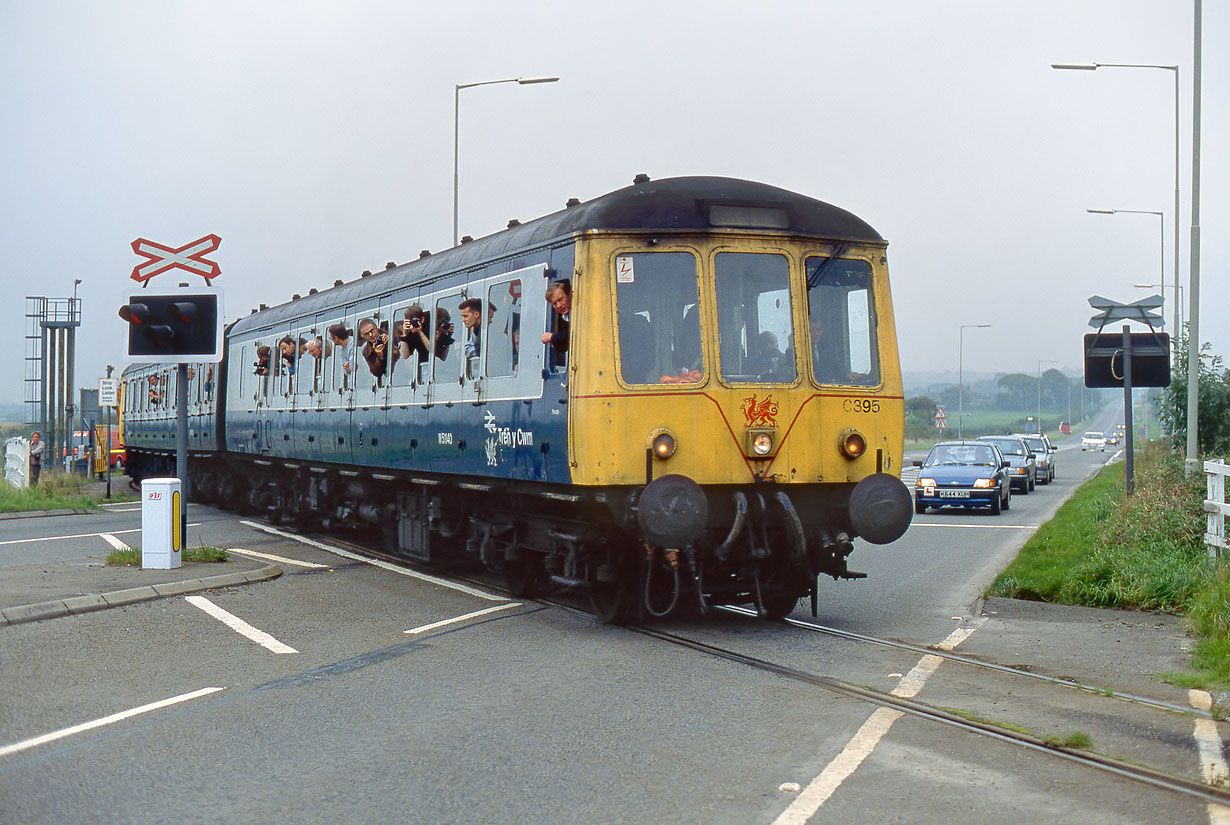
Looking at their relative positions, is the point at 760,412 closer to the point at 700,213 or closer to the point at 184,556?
the point at 700,213

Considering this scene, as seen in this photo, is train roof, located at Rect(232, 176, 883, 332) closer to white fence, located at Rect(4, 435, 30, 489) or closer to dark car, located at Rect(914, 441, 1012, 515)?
dark car, located at Rect(914, 441, 1012, 515)

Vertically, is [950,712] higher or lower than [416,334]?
lower

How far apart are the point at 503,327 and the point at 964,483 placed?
1697cm

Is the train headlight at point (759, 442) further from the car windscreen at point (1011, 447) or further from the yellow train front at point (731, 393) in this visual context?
the car windscreen at point (1011, 447)

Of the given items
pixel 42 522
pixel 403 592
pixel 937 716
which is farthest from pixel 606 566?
pixel 42 522

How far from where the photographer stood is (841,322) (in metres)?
10.8

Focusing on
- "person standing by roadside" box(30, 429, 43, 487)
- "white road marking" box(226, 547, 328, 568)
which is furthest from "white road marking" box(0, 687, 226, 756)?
"person standing by roadside" box(30, 429, 43, 487)

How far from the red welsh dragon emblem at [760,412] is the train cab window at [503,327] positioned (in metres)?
2.24

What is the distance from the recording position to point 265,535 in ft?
64.3

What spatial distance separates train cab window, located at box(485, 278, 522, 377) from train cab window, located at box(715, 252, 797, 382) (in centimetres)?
201

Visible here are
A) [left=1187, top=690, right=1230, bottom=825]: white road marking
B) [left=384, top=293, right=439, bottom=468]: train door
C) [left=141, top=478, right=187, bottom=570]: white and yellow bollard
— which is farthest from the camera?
[left=384, top=293, right=439, bottom=468]: train door

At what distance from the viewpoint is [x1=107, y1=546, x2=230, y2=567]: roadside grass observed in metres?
14.2

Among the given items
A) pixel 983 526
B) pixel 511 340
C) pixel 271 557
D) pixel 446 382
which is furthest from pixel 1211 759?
pixel 983 526

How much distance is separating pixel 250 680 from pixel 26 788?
2.53m
